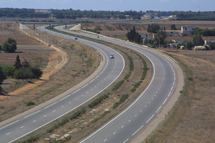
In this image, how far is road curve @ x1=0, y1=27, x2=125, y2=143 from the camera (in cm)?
3088

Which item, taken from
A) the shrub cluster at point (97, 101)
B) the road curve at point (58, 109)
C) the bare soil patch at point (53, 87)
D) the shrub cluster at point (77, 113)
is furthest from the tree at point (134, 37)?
the shrub cluster at point (77, 113)

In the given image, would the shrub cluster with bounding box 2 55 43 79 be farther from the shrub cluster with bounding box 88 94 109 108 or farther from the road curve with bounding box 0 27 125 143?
the shrub cluster with bounding box 88 94 109 108

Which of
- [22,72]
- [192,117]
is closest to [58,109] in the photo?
[192,117]

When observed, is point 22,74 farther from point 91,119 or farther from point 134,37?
point 134,37

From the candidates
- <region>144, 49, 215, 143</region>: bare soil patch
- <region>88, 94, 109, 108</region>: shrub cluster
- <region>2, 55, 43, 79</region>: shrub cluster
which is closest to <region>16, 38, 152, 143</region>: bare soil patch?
<region>88, 94, 109, 108</region>: shrub cluster

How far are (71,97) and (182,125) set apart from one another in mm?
18109

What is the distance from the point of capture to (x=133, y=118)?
3512 centimetres

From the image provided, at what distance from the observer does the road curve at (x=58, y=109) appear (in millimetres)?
30875

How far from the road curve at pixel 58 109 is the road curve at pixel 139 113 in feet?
22.4

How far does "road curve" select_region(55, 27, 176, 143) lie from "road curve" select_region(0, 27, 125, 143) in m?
6.82

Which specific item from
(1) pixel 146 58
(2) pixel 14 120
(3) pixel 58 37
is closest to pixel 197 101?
(2) pixel 14 120

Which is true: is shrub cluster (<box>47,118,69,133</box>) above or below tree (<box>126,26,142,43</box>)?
below

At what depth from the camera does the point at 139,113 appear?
37.1 metres

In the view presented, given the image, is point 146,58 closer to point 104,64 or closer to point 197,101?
point 104,64
